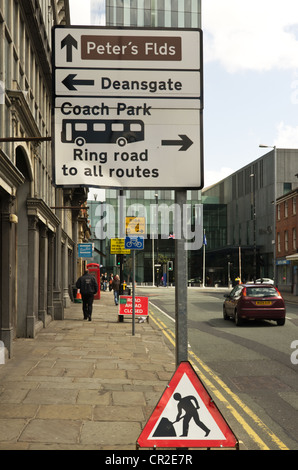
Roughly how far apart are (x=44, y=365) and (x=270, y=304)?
1040 cm

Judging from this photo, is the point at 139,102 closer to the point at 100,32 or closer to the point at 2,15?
the point at 100,32

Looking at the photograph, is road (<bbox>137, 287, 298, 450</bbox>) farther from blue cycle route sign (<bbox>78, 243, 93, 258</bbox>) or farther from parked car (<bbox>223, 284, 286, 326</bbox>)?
blue cycle route sign (<bbox>78, 243, 93, 258</bbox>)

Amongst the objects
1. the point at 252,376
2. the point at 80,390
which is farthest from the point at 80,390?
the point at 252,376

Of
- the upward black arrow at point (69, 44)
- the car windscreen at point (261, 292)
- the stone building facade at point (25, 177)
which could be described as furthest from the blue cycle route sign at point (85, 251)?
the upward black arrow at point (69, 44)

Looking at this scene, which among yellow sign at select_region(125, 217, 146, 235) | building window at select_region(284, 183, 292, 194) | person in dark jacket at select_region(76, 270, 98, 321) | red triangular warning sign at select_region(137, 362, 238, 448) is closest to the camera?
red triangular warning sign at select_region(137, 362, 238, 448)

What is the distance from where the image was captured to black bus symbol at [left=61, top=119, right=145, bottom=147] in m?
3.42

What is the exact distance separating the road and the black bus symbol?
3.51 m

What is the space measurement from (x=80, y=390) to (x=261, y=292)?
12.0m

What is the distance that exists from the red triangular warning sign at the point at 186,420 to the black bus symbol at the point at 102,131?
1.47m

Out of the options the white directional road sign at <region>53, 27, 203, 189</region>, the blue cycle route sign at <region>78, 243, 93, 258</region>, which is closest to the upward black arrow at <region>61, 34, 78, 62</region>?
the white directional road sign at <region>53, 27, 203, 189</region>

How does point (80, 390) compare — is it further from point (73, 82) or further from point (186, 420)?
point (73, 82)

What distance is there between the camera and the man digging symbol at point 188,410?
3387 millimetres

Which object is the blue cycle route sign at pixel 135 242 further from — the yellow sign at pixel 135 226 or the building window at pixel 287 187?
the building window at pixel 287 187

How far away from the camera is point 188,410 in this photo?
11.2 feet
